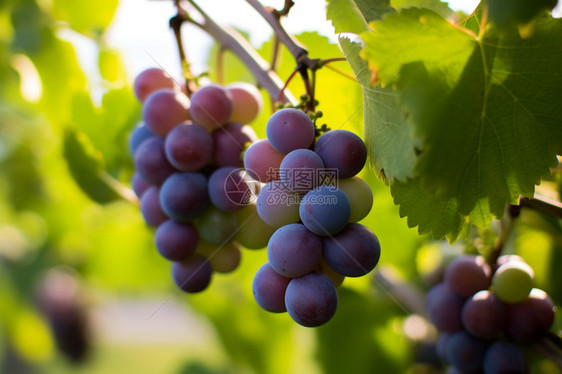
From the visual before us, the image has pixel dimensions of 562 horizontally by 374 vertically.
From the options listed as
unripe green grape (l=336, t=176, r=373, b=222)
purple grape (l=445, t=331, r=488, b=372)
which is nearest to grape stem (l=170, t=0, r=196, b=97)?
unripe green grape (l=336, t=176, r=373, b=222)

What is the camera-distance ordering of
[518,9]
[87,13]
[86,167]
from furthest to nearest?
[87,13] → [86,167] → [518,9]

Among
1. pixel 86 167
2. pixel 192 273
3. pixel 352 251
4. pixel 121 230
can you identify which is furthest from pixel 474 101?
pixel 121 230

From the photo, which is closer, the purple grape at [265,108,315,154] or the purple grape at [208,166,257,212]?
the purple grape at [265,108,315,154]

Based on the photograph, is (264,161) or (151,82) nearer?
(264,161)

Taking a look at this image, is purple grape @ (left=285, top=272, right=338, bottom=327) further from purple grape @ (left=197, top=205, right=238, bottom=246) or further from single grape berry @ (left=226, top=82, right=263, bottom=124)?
single grape berry @ (left=226, top=82, right=263, bottom=124)

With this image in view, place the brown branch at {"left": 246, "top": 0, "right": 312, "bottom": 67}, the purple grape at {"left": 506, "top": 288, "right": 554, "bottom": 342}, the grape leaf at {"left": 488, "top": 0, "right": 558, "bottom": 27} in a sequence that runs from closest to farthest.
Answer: the grape leaf at {"left": 488, "top": 0, "right": 558, "bottom": 27}, the brown branch at {"left": 246, "top": 0, "right": 312, "bottom": 67}, the purple grape at {"left": 506, "top": 288, "right": 554, "bottom": 342}

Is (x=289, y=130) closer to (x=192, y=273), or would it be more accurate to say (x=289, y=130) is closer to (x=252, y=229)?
(x=252, y=229)
